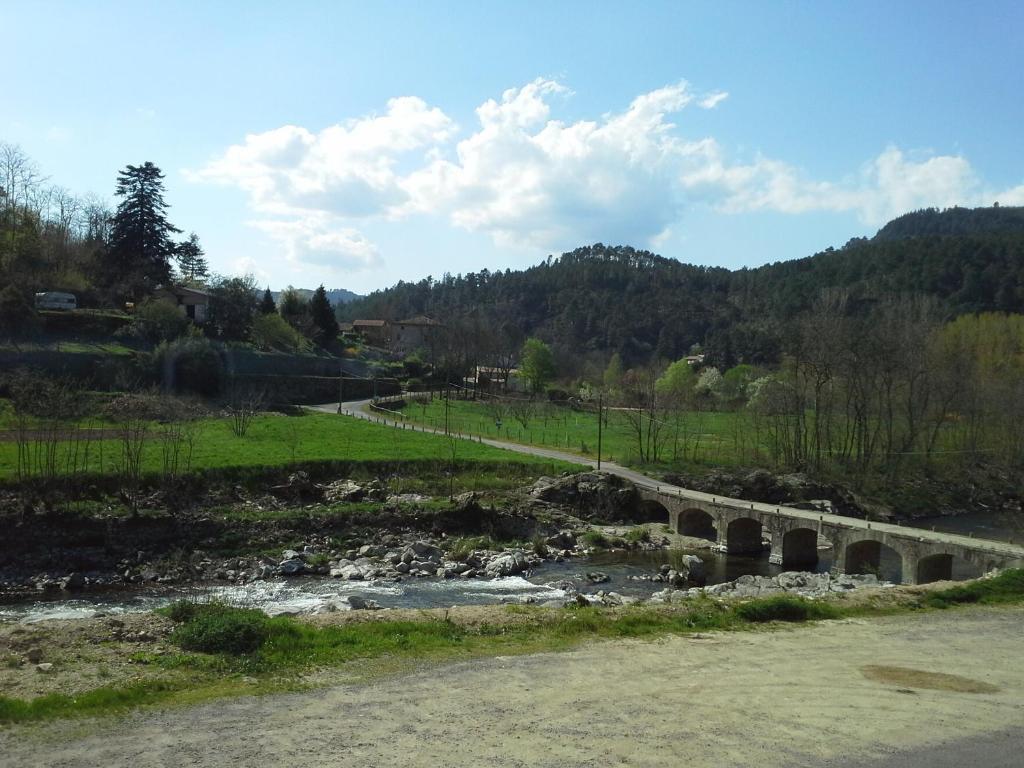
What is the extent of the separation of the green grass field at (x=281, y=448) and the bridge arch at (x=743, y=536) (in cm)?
1322

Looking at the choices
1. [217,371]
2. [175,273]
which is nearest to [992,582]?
[217,371]

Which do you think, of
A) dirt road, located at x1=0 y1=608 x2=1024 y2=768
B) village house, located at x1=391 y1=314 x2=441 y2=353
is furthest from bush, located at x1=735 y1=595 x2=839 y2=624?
village house, located at x1=391 y1=314 x2=441 y2=353

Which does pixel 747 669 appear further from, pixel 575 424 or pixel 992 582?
pixel 575 424

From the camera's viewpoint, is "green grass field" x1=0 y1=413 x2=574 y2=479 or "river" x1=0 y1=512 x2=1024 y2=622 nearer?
"river" x1=0 y1=512 x2=1024 y2=622

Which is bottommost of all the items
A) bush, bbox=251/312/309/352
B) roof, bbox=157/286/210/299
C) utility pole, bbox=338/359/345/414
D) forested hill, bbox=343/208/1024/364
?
utility pole, bbox=338/359/345/414

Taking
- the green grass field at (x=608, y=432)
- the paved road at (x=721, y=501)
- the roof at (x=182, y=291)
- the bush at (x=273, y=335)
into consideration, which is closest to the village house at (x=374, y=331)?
the bush at (x=273, y=335)

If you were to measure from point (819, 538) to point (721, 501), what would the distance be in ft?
18.6

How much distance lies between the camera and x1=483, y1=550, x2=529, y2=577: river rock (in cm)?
3219

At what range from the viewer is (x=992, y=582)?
75.8 feet

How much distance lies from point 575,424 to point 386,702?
66969mm

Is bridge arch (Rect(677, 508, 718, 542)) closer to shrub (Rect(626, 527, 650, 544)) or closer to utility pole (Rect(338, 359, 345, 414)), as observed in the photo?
shrub (Rect(626, 527, 650, 544))

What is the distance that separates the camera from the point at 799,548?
37.5 metres

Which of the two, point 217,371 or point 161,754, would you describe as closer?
point 161,754

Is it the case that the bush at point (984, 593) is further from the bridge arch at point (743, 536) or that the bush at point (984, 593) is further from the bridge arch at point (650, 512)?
the bridge arch at point (650, 512)
